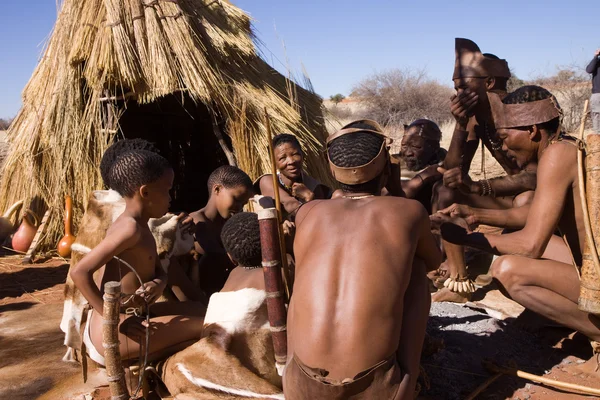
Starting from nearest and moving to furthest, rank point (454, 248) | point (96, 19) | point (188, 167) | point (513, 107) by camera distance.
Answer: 1. point (513, 107)
2. point (454, 248)
3. point (96, 19)
4. point (188, 167)

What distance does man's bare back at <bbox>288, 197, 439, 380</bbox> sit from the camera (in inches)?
83.2

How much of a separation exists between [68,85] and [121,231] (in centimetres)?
439

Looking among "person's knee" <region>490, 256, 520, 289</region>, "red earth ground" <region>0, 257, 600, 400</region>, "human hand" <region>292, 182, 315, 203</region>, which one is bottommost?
"red earth ground" <region>0, 257, 600, 400</region>

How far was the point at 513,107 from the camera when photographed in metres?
3.36

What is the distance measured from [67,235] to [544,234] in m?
5.69

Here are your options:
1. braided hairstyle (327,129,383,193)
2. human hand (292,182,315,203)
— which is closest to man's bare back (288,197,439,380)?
braided hairstyle (327,129,383,193)

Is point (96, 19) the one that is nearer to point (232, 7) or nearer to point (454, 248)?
point (232, 7)

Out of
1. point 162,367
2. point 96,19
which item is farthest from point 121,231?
point 96,19

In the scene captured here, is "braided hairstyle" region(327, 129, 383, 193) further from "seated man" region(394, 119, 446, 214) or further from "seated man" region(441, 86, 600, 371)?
"seated man" region(394, 119, 446, 214)

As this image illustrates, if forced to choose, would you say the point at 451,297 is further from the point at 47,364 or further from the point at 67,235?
the point at 67,235

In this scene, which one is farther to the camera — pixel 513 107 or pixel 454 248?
pixel 454 248

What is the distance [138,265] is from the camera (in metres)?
3.03

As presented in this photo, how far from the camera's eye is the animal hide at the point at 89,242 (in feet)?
11.1

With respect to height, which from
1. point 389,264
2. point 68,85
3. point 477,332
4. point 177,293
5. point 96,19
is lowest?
point 477,332
